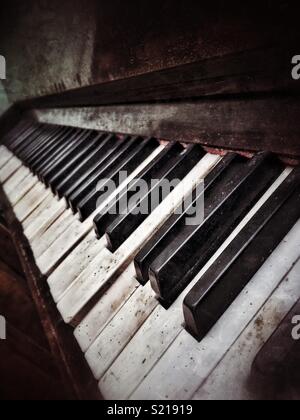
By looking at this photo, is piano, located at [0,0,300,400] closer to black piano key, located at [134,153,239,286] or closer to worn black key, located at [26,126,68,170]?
black piano key, located at [134,153,239,286]

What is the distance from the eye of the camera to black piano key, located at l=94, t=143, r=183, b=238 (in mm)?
1388

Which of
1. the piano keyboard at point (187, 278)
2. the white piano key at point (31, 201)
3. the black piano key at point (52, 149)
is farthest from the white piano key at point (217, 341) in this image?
the black piano key at point (52, 149)

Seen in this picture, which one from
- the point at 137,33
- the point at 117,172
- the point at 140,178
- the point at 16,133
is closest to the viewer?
the point at 140,178

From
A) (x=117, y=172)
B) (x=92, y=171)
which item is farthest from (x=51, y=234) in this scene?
(x=117, y=172)

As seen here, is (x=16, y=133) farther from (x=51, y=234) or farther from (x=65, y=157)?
(x=51, y=234)

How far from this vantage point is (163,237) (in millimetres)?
1012

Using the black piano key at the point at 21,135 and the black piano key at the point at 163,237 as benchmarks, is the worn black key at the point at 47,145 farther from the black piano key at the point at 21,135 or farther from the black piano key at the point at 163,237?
the black piano key at the point at 163,237

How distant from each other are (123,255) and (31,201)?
1.59 metres

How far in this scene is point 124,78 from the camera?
5.79ft

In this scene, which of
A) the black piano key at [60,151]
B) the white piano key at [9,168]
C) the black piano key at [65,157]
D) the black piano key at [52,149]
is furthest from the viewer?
the white piano key at [9,168]

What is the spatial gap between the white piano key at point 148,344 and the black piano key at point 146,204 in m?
0.40

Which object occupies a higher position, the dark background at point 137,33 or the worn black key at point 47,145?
the dark background at point 137,33

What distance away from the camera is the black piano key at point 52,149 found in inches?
111
